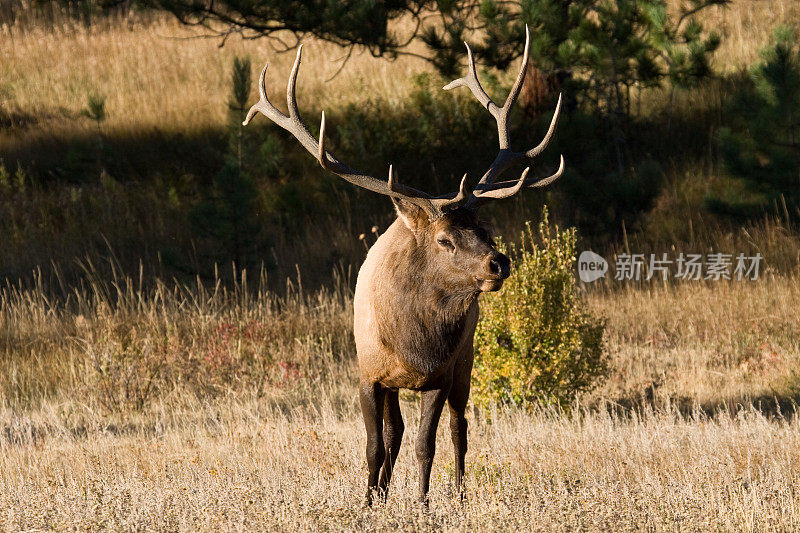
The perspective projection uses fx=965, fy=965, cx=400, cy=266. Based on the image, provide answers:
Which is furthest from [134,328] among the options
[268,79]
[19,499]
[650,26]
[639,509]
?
[268,79]

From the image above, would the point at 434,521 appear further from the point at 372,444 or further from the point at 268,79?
the point at 268,79

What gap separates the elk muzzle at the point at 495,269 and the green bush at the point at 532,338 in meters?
3.06

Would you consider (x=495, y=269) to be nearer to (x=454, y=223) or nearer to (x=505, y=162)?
(x=454, y=223)

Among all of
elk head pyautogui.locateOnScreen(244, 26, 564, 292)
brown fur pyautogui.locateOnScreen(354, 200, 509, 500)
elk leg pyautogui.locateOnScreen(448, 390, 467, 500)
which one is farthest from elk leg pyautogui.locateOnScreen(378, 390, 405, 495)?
elk head pyautogui.locateOnScreen(244, 26, 564, 292)

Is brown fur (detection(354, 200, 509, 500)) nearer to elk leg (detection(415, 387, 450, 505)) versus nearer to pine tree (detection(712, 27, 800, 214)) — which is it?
elk leg (detection(415, 387, 450, 505))

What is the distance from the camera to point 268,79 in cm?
1830

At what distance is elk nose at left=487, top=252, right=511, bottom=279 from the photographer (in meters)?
4.06

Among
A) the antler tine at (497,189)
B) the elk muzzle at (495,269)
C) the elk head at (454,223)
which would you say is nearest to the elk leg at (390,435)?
the elk head at (454,223)

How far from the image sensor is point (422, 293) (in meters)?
4.34

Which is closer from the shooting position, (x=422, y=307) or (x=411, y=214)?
(x=422, y=307)

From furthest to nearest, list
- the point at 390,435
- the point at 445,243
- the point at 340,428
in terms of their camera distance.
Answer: the point at 340,428, the point at 390,435, the point at 445,243

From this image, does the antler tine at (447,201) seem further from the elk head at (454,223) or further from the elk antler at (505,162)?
the elk antler at (505,162)
